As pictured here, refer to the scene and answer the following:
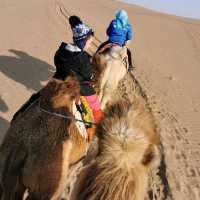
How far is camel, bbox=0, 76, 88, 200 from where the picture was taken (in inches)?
175

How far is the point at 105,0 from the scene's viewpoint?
117 feet

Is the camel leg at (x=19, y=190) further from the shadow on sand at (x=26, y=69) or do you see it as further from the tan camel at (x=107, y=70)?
the shadow on sand at (x=26, y=69)

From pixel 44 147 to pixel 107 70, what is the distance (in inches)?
97.2

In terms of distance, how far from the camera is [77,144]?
4.66 metres

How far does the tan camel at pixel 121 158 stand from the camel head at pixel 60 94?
1.33 metres

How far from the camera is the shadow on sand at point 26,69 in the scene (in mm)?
11391

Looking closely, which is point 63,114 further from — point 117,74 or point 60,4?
point 60,4

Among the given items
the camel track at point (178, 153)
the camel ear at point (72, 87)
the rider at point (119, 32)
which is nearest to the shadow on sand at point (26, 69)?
the camel track at point (178, 153)

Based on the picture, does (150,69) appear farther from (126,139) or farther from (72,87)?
(126,139)

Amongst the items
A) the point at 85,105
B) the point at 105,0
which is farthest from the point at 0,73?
the point at 105,0

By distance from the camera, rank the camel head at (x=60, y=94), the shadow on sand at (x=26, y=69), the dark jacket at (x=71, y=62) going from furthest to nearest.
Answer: the shadow on sand at (x=26, y=69) → the dark jacket at (x=71, y=62) → the camel head at (x=60, y=94)

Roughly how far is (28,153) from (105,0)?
31863 mm

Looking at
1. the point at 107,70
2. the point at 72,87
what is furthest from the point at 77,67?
the point at 107,70

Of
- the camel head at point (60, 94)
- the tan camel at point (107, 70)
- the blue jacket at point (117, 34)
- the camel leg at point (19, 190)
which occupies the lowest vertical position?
the camel leg at point (19, 190)
